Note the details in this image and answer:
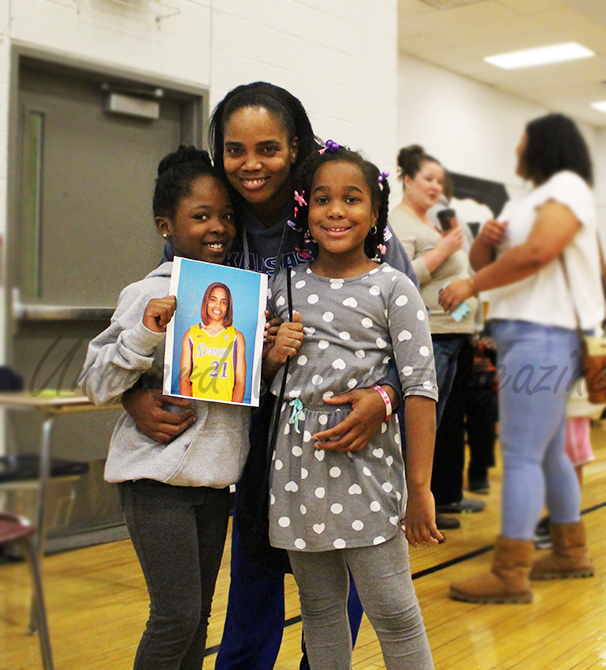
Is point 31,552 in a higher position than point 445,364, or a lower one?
lower

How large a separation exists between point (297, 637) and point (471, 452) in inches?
18.6

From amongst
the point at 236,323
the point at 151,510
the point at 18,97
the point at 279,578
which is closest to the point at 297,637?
the point at 279,578

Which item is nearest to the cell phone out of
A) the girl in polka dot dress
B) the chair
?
the girl in polka dot dress

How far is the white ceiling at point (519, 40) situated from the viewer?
146cm

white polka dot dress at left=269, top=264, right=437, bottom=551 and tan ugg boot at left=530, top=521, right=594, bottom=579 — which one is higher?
white polka dot dress at left=269, top=264, right=437, bottom=551

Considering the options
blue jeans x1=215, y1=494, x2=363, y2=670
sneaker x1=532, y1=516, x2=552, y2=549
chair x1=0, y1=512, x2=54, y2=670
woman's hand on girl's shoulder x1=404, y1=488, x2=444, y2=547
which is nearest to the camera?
chair x1=0, y1=512, x2=54, y2=670

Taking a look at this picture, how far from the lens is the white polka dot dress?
118 centimetres

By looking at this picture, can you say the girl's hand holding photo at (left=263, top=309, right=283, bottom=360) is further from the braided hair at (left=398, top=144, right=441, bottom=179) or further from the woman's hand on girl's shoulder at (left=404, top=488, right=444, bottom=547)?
the braided hair at (left=398, top=144, right=441, bottom=179)

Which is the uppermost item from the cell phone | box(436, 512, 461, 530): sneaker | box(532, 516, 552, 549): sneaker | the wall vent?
the wall vent

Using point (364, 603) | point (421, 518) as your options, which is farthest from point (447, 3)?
point (364, 603)

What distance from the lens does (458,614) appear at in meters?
1.52

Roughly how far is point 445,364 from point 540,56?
24.2 inches

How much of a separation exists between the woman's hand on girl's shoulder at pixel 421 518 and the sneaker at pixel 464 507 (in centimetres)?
30

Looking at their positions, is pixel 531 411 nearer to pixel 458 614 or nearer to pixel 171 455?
pixel 458 614
